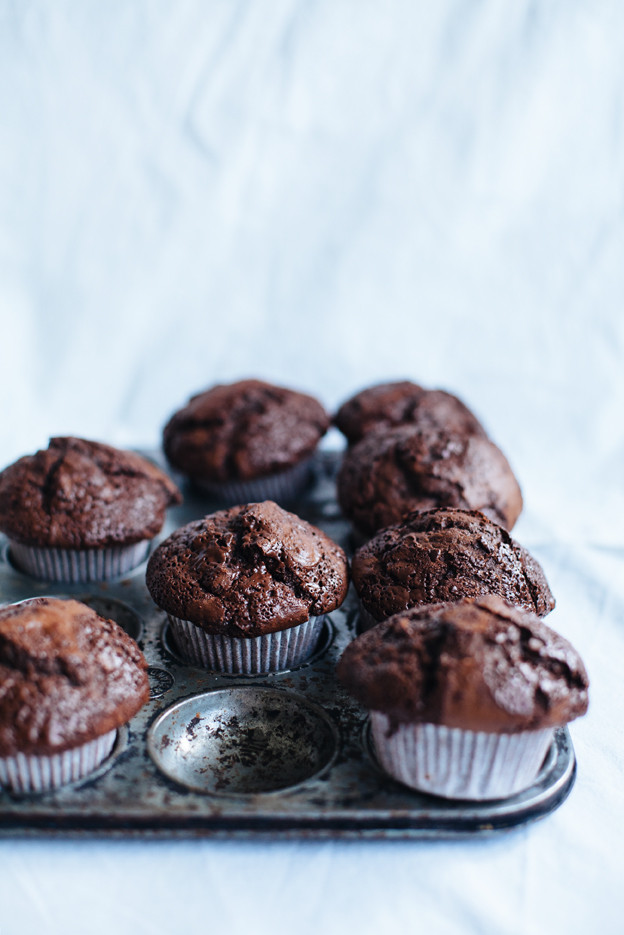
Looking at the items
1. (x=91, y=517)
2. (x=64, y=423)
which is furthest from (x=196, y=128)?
(x=91, y=517)

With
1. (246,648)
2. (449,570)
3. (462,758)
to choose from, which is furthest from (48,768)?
(449,570)

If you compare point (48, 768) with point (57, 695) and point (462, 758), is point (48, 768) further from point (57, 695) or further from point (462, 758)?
point (462, 758)

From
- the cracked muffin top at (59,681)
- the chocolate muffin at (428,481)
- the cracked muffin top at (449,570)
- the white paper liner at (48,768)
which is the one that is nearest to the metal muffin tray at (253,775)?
the white paper liner at (48,768)

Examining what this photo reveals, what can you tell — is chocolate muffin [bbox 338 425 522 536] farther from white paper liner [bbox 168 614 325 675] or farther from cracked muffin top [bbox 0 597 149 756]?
cracked muffin top [bbox 0 597 149 756]

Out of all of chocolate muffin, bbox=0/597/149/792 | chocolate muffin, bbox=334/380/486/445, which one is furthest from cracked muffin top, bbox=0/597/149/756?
chocolate muffin, bbox=334/380/486/445

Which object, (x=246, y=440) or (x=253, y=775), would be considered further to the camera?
(x=246, y=440)

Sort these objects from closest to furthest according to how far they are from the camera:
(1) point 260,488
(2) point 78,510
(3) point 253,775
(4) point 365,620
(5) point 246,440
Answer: (3) point 253,775 < (4) point 365,620 < (2) point 78,510 < (5) point 246,440 < (1) point 260,488

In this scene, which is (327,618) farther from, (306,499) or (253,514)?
(306,499)
